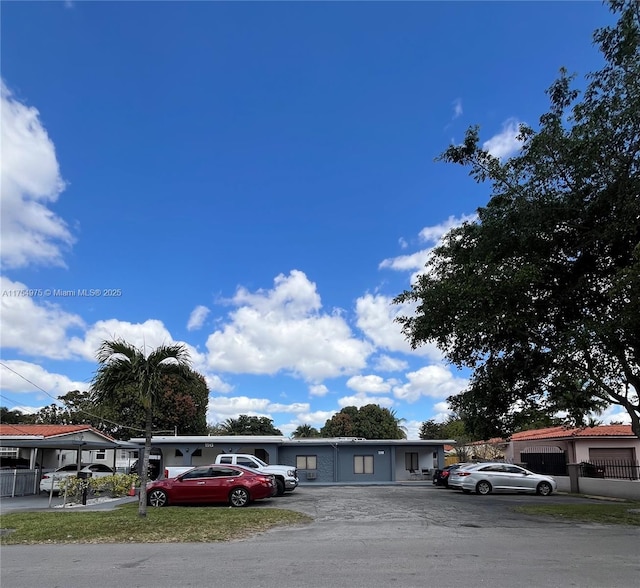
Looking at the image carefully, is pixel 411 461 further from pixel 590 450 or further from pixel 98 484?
pixel 98 484

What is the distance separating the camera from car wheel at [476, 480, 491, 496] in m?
23.4

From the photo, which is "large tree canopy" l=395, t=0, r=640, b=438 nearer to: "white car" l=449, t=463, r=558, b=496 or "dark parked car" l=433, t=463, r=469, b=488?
"white car" l=449, t=463, r=558, b=496

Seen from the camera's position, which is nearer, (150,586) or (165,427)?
(150,586)

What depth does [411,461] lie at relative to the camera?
3769cm

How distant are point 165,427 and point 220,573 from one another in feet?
154

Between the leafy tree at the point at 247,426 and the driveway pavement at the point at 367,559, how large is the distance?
183ft

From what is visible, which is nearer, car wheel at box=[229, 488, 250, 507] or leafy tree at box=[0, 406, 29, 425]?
car wheel at box=[229, 488, 250, 507]

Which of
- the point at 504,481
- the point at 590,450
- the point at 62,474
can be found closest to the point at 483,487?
the point at 504,481

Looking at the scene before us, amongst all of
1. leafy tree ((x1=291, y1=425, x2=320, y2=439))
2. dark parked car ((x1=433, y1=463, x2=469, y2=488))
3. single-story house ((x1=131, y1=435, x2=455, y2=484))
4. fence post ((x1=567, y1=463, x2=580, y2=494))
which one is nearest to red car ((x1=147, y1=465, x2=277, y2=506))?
dark parked car ((x1=433, y1=463, x2=469, y2=488))

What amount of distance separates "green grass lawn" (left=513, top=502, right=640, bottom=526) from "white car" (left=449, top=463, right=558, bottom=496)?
20.6 ft

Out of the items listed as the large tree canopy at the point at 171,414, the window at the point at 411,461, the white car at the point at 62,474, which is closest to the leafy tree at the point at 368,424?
the large tree canopy at the point at 171,414

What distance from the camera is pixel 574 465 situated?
24.5 m

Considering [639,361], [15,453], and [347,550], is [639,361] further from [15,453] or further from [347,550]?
[15,453]

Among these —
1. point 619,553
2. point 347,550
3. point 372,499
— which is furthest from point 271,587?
point 372,499
